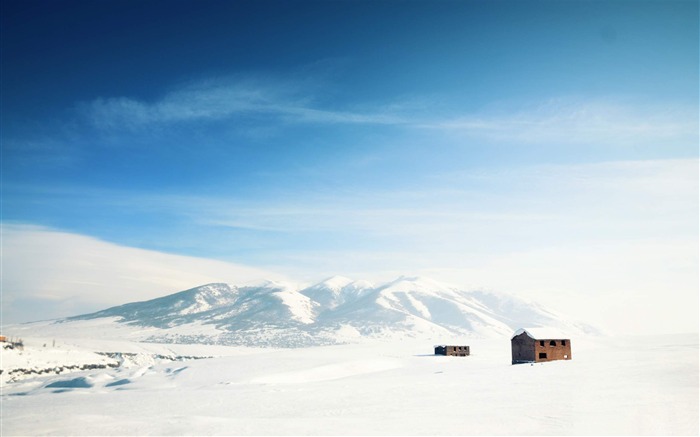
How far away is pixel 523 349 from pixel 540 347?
89.9 inches

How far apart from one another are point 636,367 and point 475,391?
57.6ft

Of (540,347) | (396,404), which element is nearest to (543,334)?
(540,347)

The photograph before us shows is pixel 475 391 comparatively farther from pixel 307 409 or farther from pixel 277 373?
pixel 277 373

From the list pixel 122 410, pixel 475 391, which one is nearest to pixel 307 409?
pixel 475 391

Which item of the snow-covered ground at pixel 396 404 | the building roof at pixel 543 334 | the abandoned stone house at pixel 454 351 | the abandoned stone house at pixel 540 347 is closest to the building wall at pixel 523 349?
the abandoned stone house at pixel 540 347

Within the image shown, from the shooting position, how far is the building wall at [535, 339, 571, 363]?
56.1 metres

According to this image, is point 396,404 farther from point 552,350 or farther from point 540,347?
point 552,350

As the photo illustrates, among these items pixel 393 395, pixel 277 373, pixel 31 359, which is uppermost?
pixel 393 395

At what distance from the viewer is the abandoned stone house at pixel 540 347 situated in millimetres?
56219

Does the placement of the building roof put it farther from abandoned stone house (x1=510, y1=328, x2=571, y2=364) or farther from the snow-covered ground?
the snow-covered ground

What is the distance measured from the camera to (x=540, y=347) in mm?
56406

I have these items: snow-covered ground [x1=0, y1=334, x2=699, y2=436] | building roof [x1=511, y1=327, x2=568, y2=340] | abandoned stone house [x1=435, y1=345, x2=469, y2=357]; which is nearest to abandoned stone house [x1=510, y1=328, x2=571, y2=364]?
building roof [x1=511, y1=327, x2=568, y2=340]

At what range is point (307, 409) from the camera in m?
33.1

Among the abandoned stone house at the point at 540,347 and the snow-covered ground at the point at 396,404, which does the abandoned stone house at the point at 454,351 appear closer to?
the snow-covered ground at the point at 396,404
